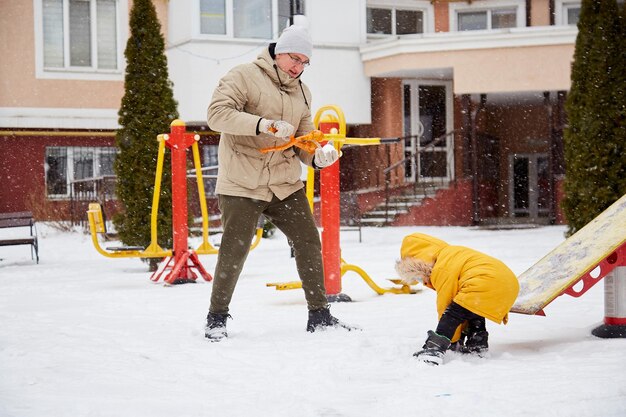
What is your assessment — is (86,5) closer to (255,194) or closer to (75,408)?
(255,194)

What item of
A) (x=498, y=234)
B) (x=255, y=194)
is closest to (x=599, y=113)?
(x=498, y=234)

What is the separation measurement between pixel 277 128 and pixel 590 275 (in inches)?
76.3

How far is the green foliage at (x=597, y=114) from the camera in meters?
11.4

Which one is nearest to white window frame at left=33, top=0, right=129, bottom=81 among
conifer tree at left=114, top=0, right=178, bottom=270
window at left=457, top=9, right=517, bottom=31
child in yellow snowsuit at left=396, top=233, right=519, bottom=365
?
conifer tree at left=114, top=0, right=178, bottom=270

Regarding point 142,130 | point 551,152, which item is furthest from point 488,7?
point 142,130

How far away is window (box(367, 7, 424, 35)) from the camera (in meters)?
20.4

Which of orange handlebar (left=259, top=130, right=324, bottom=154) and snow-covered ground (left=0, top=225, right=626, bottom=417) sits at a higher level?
orange handlebar (left=259, top=130, right=324, bottom=154)

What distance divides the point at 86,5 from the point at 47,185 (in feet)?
13.4

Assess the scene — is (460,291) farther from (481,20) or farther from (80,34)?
(481,20)

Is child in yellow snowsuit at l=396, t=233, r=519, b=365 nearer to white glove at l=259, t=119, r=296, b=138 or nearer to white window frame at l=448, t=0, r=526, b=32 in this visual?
white glove at l=259, t=119, r=296, b=138

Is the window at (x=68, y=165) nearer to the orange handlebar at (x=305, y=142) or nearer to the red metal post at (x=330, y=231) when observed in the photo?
the red metal post at (x=330, y=231)

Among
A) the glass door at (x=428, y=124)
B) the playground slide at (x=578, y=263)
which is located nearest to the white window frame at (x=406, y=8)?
the glass door at (x=428, y=124)

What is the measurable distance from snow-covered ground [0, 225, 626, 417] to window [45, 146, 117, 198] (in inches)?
450

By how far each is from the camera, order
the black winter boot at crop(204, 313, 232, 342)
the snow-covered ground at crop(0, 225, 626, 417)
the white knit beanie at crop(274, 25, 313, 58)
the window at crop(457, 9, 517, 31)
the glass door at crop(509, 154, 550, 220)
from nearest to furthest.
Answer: the snow-covered ground at crop(0, 225, 626, 417) → the white knit beanie at crop(274, 25, 313, 58) → the black winter boot at crop(204, 313, 232, 342) → the window at crop(457, 9, 517, 31) → the glass door at crop(509, 154, 550, 220)
